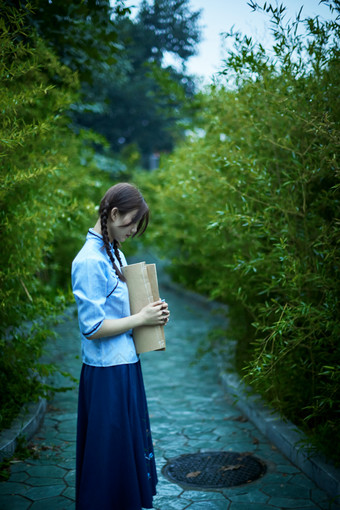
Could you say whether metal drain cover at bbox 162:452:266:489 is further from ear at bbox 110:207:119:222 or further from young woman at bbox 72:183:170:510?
ear at bbox 110:207:119:222

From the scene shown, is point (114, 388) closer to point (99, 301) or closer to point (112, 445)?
point (112, 445)

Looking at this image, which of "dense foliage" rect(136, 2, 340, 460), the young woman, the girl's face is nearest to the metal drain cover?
"dense foliage" rect(136, 2, 340, 460)

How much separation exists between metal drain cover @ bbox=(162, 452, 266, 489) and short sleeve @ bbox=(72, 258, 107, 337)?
1.78 m

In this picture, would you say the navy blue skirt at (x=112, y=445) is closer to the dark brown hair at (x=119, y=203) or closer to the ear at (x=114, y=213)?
the dark brown hair at (x=119, y=203)

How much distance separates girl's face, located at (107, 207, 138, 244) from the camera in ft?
8.47

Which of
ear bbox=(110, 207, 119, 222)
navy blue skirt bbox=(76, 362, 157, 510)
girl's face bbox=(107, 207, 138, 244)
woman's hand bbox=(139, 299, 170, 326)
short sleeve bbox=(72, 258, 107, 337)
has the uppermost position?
ear bbox=(110, 207, 119, 222)

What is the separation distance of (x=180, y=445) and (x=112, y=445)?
1.85 m

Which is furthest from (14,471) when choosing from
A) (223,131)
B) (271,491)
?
(223,131)

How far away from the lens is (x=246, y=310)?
5184mm

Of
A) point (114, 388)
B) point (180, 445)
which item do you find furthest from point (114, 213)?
point (180, 445)

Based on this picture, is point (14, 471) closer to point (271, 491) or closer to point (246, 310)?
point (271, 491)

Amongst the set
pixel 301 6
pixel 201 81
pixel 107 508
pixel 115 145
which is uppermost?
pixel 115 145

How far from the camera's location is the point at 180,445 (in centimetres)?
428

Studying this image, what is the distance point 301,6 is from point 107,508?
3229mm
